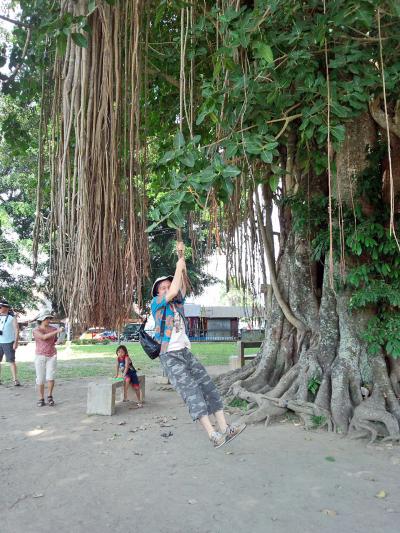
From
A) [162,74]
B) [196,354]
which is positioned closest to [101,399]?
[162,74]

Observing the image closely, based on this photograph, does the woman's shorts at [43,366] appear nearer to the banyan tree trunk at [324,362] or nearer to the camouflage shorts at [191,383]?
the banyan tree trunk at [324,362]

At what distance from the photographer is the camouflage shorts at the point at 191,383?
10.1 ft

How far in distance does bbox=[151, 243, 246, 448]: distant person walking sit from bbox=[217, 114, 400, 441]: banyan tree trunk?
1320mm

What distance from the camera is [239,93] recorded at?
3084 millimetres

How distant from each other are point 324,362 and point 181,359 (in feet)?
7.18

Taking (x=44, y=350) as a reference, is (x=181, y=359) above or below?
above

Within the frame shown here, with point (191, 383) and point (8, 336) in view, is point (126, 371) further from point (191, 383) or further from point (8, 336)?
point (8, 336)

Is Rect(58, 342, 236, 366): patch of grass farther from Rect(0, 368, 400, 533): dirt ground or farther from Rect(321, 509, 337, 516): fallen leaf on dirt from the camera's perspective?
Rect(321, 509, 337, 516): fallen leaf on dirt

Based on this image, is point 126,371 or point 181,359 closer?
point 181,359

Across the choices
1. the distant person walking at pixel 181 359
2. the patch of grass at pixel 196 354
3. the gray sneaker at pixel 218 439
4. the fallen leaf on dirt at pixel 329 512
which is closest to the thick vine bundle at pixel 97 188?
the distant person walking at pixel 181 359

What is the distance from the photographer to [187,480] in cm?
301

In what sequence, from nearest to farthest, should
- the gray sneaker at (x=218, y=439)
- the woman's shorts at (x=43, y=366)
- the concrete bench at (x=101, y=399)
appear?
the gray sneaker at (x=218, y=439)
the concrete bench at (x=101, y=399)
the woman's shorts at (x=43, y=366)

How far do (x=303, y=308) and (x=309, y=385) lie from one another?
1.16 meters

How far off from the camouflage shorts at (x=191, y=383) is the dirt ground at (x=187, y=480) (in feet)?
1.45
